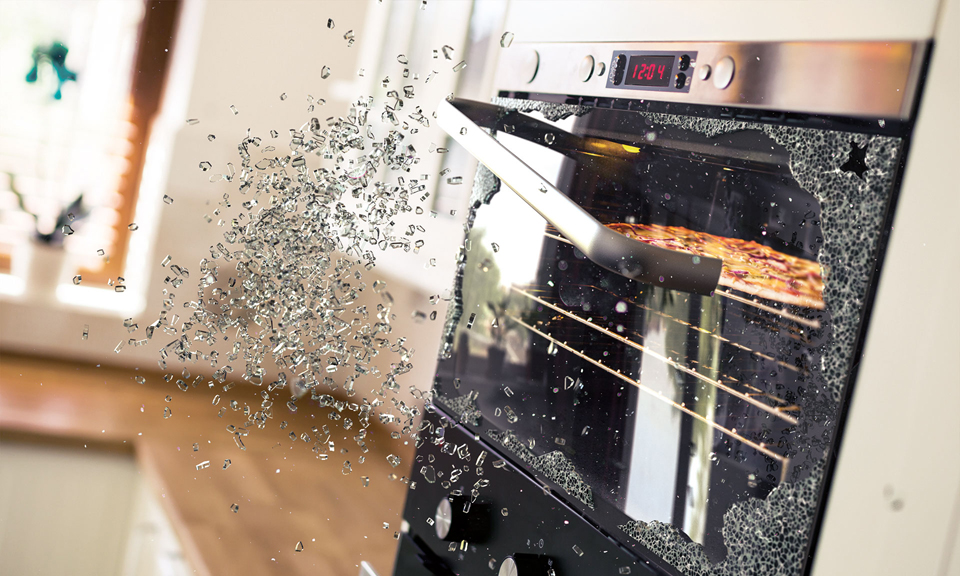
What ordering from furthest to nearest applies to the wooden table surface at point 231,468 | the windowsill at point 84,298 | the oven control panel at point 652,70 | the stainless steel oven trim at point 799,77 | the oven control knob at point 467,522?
1. the windowsill at point 84,298
2. the wooden table surface at point 231,468
3. the oven control knob at point 467,522
4. the oven control panel at point 652,70
5. the stainless steel oven trim at point 799,77

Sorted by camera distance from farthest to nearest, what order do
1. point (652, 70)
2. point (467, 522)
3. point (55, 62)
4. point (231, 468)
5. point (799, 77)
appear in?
point (55, 62), point (231, 468), point (467, 522), point (652, 70), point (799, 77)

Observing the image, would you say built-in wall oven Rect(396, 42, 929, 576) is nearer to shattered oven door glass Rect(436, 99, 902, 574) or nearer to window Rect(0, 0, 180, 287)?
shattered oven door glass Rect(436, 99, 902, 574)

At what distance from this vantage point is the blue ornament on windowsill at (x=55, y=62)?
227 cm

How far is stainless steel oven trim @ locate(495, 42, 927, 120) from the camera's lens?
1.34 feet

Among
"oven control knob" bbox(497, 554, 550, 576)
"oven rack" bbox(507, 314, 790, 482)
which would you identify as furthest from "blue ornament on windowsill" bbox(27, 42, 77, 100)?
"oven control knob" bbox(497, 554, 550, 576)

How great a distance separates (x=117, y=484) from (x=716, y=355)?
1.73 metres

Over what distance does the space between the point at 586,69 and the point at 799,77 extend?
211 millimetres

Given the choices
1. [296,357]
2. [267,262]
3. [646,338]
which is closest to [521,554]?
[646,338]

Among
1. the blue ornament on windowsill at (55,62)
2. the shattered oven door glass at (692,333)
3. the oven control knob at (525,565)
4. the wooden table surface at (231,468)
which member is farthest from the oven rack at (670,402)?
the blue ornament on windowsill at (55,62)

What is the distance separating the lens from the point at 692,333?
0.51 metres

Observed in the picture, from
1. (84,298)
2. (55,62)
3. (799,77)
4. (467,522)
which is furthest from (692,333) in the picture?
(55,62)

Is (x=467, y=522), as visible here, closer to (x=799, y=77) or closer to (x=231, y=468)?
(x=799, y=77)

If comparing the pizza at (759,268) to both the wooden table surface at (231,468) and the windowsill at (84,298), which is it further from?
the windowsill at (84,298)

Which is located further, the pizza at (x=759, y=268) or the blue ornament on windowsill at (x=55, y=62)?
the blue ornament on windowsill at (x=55, y=62)
